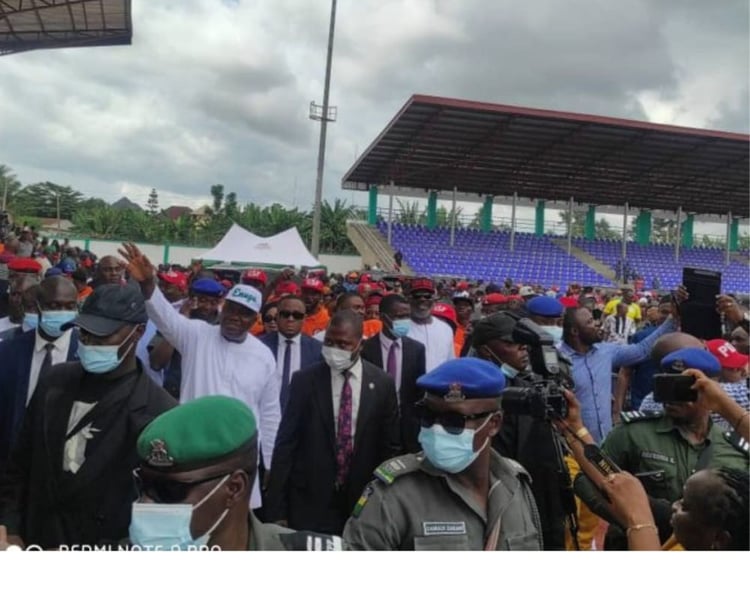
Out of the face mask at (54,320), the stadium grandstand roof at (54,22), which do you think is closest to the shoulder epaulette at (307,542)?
the face mask at (54,320)

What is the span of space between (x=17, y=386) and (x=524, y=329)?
196 cm

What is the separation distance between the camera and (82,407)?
6.82 ft

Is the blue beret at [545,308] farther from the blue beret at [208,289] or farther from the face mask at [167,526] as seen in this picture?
the face mask at [167,526]

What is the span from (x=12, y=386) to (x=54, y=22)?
33.5 ft

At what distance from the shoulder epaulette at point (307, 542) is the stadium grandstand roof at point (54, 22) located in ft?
30.2

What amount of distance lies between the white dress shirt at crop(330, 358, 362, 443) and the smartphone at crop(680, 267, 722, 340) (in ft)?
6.02

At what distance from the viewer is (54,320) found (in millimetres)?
2891

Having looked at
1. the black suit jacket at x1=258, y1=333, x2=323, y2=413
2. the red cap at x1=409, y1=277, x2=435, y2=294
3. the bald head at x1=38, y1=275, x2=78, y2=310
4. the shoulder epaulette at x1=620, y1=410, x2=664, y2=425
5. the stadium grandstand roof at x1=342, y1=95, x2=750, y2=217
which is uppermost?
the stadium grandstand roof at x1=342, y1=95, x2=750, y2=217

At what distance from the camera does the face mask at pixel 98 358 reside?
2.16m

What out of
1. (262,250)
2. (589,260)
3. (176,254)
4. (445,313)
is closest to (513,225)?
(589,260)

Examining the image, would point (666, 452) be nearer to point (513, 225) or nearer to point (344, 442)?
point (344, 442)

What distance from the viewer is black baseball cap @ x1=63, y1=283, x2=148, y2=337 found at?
2.22m

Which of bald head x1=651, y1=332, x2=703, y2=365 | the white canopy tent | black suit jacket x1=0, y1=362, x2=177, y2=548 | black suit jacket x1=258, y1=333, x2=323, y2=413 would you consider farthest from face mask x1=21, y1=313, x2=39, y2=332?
the white canopy tent

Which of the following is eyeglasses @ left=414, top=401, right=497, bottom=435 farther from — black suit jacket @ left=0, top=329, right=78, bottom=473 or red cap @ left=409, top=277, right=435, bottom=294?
red cap @ left=409, top=277, right=435, bottom=294
